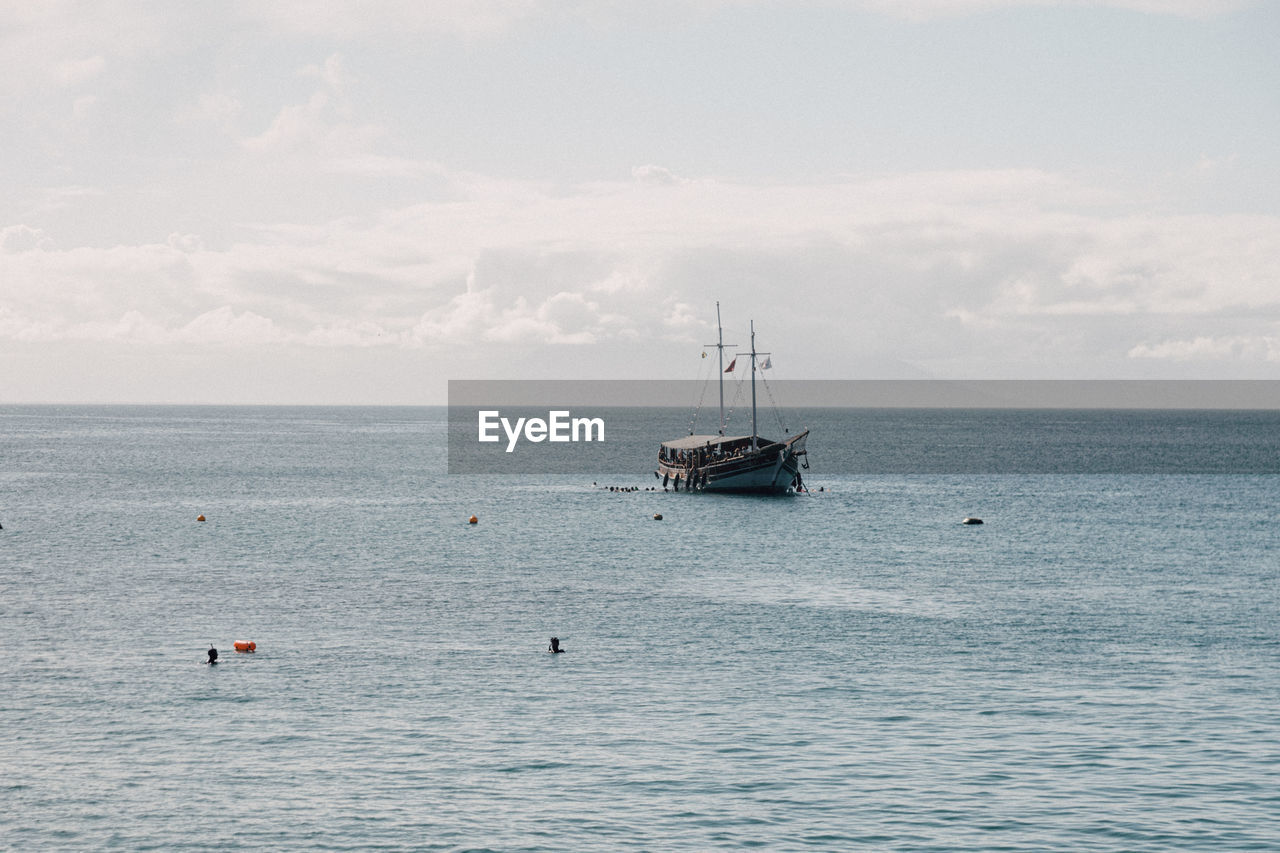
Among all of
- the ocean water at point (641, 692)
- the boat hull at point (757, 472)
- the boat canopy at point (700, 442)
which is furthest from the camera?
the boat canopy at point (700, 442)

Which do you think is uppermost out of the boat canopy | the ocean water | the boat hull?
the boat canopy

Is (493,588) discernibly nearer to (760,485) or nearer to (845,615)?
(845,615)

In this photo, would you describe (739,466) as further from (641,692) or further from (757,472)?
(641,692)

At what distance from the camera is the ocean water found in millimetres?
35031

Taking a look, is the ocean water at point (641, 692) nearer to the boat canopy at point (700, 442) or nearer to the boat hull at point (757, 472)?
the boat hull at point (757, 472)

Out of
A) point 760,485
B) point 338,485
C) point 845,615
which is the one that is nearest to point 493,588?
point 845,615

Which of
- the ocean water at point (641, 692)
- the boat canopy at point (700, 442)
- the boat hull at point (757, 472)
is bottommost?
the ocean water at point (641, 692)

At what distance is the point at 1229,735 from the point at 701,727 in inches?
734

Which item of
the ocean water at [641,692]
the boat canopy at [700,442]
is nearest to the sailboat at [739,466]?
the boat canopy at [700,442]

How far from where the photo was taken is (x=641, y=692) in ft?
158

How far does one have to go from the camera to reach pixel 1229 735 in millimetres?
42250

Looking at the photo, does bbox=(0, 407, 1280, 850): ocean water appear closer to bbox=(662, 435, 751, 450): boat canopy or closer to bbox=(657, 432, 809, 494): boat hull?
bbox=(657, 432, 809, 494): boat hull

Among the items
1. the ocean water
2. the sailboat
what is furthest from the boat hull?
the ocean water

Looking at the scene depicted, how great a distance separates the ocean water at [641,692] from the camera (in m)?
35.0
